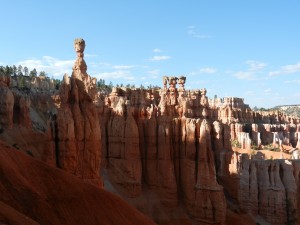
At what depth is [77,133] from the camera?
25.8 m

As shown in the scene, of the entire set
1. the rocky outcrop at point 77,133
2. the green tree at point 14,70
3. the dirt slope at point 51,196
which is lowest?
the dirt slope at point 51,196

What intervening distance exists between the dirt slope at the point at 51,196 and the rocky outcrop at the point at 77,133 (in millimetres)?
4185

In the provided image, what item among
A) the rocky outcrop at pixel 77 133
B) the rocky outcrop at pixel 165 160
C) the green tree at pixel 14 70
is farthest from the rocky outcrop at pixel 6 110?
the green tree at pixel 14 70

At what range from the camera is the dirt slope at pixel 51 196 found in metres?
17.4

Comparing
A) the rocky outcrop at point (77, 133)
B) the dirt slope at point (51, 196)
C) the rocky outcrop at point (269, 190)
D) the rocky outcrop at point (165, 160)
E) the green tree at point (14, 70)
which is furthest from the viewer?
the green tree at point (14, 70)

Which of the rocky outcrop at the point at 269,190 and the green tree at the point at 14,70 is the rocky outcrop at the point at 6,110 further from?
the green tree at the point at 14,70

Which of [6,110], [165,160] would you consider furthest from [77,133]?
[165,160]

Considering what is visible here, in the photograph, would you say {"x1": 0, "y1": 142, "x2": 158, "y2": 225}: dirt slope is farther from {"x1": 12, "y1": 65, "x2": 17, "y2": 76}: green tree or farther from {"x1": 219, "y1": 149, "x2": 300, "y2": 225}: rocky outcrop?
{"x1": 12, "y1": 65, "x2": 17, "y2": 76}: green tree

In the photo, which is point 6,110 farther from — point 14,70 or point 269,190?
point 14,70

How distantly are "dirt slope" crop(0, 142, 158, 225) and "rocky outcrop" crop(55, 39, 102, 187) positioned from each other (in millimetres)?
4185

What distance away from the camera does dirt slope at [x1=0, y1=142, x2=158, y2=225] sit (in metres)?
17.4

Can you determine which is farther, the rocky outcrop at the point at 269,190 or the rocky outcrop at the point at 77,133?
the rocky outcrop at the point at 269,190

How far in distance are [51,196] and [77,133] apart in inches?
285

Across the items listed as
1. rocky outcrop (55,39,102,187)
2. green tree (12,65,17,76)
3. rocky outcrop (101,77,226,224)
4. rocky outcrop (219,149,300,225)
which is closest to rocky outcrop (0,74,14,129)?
rocky outcrop (55,39,102,187)
